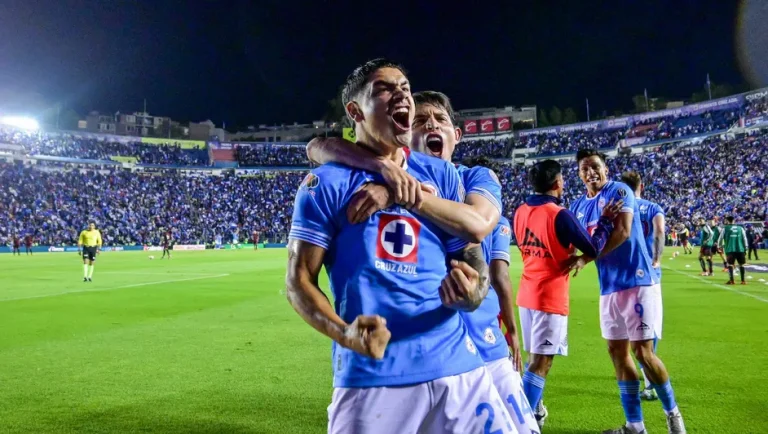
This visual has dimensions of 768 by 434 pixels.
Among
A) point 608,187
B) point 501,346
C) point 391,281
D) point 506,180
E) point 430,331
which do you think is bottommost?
point 501,346

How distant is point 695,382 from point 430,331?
5.79 meters

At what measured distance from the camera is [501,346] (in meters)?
3.63

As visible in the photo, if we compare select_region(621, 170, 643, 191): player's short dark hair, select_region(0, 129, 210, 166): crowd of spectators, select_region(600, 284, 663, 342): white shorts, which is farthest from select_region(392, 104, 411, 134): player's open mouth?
select_region(0, 129, 210, 166): crowd of spectators

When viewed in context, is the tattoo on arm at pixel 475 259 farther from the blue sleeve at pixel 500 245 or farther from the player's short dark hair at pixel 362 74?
the blue sleeve at pixel 500 245

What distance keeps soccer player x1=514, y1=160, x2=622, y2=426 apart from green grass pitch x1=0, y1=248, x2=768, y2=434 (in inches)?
28.0

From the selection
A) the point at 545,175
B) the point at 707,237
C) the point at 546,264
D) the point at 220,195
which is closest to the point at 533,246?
the point at 546,264

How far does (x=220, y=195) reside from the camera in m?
70.0

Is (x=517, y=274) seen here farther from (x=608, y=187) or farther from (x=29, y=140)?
(x=29, y=140)

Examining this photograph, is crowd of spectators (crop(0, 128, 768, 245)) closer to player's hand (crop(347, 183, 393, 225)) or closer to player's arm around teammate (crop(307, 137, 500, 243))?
player's arm around teammate (crop(307, 137, 500, 243))

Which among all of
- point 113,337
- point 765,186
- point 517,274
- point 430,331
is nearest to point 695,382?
point 430,331

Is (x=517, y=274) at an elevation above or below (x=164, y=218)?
below

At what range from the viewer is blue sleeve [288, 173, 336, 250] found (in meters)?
2.21

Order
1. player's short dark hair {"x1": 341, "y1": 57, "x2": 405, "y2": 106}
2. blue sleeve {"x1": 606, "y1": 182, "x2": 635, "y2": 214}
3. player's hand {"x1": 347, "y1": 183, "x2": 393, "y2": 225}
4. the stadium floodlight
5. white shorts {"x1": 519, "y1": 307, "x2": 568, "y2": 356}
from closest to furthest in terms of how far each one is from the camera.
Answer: player's hand {"x1": 347, "y1": 183, "x2": 393, "y2": 225} < player's short dark hair {"x1": 341, "y1": 57, "x2": 405, "y2": 106} < white shorts {"x1": 519, "y1": 307, "x2": 568, "y2": 356} < blue sleeve {"x1": 606, "y1": 182, "x2": 635, "y2": 214} < the stadium floodlight

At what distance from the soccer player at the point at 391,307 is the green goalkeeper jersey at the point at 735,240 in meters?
18.3
